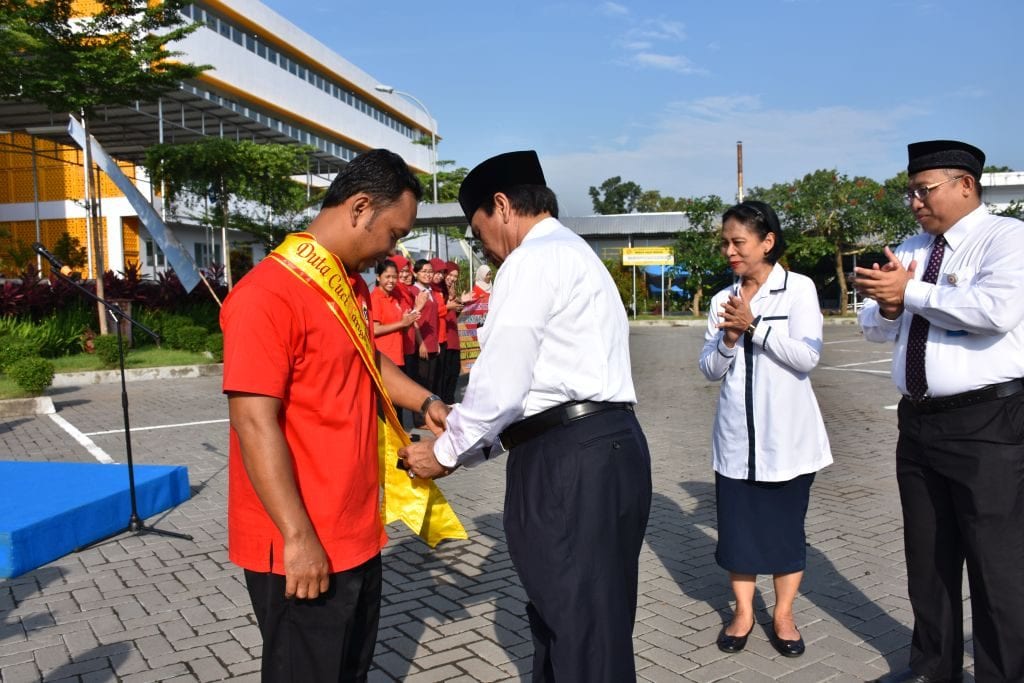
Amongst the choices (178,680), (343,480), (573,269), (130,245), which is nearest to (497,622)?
(178,680)

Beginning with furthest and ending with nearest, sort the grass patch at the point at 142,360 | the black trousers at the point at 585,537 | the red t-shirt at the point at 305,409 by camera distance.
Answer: the grass patch at the point at 142,360, the black trousers at the point at 585,537, the red t-shirt at the point at 305,409

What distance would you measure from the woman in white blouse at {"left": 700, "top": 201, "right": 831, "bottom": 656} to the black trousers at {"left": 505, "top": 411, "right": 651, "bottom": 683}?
1.49m

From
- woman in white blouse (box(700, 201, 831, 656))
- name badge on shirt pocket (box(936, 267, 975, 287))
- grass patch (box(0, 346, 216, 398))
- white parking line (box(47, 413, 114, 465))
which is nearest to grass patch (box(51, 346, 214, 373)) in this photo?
grass patch (box(0, 346, 216, 398))

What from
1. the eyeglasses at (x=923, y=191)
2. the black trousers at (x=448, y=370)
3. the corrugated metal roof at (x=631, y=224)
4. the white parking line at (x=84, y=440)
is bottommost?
the white parking line at (x=84, y=440)

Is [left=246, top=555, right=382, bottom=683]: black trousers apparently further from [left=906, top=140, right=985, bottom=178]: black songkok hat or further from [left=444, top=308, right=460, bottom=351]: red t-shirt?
[left=444, top=308, right=460, bottom=351]: red t-shirt

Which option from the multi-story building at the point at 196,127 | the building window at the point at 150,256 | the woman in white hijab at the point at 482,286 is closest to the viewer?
the woman in white hijab at the point at 482,286

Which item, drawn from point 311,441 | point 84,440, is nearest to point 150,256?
point 84,440

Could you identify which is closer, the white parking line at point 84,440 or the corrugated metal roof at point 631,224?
the white parking line at point 84,440

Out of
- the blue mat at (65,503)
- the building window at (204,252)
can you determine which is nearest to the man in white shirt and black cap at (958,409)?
the blue mat at (65,503)

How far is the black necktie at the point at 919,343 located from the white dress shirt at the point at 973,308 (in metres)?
0.02

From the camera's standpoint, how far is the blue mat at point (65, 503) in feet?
16.1

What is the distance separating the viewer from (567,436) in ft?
8.24

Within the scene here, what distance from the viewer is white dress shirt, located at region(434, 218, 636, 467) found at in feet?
7.95

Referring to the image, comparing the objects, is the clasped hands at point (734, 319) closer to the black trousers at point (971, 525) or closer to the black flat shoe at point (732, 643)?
the black trousers at point (971, 525)
